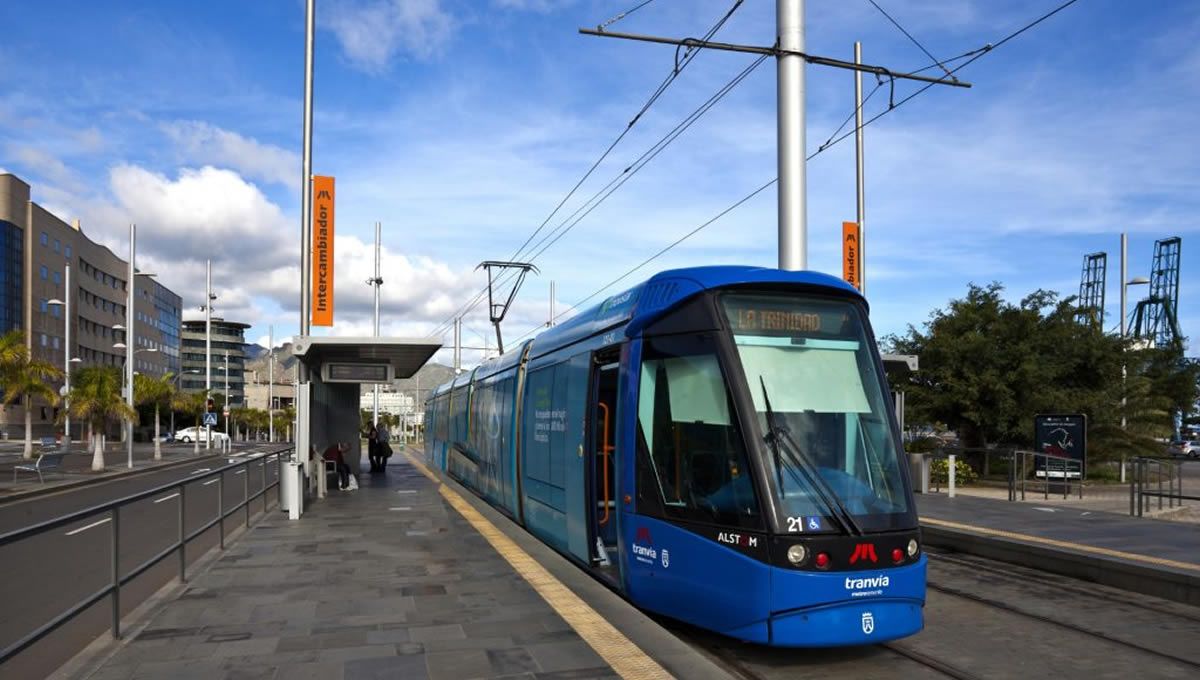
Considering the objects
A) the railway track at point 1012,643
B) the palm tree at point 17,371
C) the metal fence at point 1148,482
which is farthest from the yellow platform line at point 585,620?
Result: the palm tree at point 17,371

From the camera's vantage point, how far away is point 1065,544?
12.1 meters

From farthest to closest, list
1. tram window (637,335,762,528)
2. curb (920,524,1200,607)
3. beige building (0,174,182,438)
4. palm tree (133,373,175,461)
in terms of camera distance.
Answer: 1. beige building (0,174,182,438)
2. palm tree (133,373,175,461)
3. curb (920,524,1200,607)
4. tram window (637,335,762,528)

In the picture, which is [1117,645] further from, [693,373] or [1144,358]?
[1144,358]

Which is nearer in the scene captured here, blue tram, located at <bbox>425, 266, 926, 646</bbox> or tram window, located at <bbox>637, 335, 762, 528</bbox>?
blue tram, located at <bbox>425, 266, 926, 646</bbox>

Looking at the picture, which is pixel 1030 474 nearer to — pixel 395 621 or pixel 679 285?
pixel 679 285

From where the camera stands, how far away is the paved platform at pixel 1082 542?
394 inches

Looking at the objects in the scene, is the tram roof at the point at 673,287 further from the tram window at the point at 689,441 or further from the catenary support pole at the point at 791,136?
the catenary support pole at the point at 791,136

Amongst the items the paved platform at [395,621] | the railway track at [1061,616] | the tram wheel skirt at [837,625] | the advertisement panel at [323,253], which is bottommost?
the railway track at [1061,616]

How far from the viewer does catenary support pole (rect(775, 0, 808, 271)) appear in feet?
42.7

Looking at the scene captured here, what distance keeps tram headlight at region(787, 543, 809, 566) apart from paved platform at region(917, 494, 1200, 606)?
17.9ft

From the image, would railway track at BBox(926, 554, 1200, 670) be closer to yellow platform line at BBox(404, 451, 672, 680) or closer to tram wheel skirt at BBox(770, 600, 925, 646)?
tram wheel skirt at BBox(770, 600, 925, 646)

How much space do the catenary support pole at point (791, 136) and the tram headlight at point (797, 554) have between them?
716cm

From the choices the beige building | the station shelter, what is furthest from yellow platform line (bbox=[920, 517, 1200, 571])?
the beige building

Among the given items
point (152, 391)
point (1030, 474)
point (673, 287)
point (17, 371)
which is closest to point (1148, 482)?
point (1030, 474)
